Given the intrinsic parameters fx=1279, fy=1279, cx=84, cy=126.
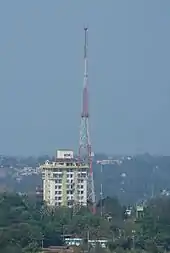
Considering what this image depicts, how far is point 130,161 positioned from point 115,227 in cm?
4120

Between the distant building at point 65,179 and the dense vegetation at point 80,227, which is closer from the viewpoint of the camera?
the dense vegetation at point 80,227

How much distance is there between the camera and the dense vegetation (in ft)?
91.5

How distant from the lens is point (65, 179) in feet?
134

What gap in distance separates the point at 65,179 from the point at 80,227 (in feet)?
31.8

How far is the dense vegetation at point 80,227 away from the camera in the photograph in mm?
27875

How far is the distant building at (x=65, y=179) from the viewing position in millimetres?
40594

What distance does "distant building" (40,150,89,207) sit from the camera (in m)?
40.6

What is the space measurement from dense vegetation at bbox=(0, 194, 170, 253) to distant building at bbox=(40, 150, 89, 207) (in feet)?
12.6

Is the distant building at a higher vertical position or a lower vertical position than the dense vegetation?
higher

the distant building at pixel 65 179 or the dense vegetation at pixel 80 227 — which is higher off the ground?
the distant building at pixel 65 179

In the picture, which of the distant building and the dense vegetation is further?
the distant building

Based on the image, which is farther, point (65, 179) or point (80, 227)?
point (65, 179)

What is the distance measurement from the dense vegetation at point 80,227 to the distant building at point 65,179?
3.84m

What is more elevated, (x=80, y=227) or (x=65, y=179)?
(x=65, y=179)
